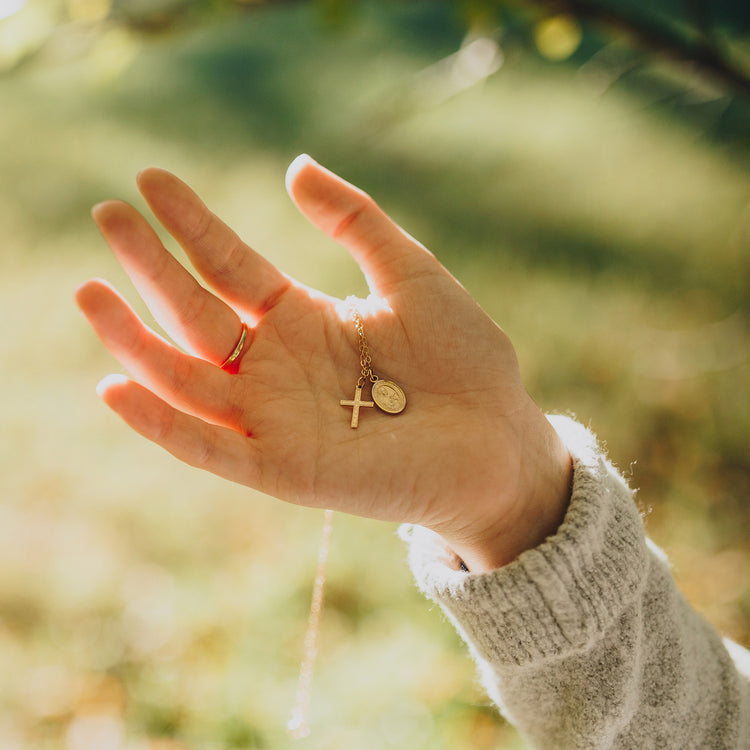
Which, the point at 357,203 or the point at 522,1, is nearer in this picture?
the point at 522,1

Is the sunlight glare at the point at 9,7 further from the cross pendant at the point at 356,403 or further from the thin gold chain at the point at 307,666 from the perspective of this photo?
the thin gold chain at the point at 307,666

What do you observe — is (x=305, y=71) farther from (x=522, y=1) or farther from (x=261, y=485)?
(x=261, y=485)

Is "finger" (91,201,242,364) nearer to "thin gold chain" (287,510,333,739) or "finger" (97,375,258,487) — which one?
"finger" (97,375,258,487)

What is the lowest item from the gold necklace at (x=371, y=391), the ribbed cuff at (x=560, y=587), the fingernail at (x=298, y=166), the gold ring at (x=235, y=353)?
the ribbed cuff at (x=560, y=587)

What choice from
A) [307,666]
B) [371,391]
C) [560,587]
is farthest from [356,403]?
[307,666]

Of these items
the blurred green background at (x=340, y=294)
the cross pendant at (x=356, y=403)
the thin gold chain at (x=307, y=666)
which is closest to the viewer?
the cross pendant at (x=356, y=403)

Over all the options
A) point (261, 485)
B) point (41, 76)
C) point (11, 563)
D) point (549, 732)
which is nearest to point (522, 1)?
point (261, 485)

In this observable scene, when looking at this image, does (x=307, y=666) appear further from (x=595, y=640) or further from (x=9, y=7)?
(x=9, y=7)

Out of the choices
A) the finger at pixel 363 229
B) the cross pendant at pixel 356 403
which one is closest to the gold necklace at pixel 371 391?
the cross pendant at pixel 356 403
